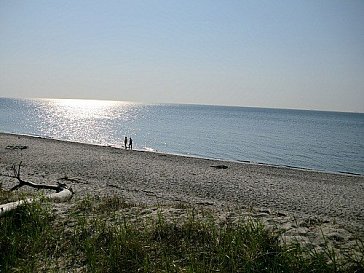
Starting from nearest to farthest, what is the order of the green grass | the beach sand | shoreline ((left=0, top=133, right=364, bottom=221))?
the green grass
the beach sand
shoreline ((left=0, top=133, right=364, bottom=221))

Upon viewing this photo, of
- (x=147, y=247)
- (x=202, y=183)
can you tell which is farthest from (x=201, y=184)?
(x=147, y=247)

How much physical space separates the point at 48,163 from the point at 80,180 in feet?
24.3

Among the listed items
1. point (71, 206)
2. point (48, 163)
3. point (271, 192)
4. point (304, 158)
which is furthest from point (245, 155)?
point (71, 206)

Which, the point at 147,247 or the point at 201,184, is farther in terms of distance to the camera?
the point at 201,184

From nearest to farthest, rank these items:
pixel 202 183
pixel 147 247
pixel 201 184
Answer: pixel 147 247 → pixel 201 184 → pixel 202 183

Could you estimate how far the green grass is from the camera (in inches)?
161

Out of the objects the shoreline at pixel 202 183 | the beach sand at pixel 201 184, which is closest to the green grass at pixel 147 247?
the beach sand at pixel 201 184

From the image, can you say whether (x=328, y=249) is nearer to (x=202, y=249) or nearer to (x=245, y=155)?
(x=202, y=249)

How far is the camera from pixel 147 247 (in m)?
4.76

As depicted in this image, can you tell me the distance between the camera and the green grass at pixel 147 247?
4.09 metres

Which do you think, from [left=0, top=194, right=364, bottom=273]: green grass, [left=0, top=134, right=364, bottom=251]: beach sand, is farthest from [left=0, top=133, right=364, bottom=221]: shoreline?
[left=0, top=194, right=364, bottom=273]: green grass

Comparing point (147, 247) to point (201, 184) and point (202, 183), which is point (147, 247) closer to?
point (201, 184)

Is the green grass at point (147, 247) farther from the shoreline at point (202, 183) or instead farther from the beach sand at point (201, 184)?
the shoreline at point (202, 183)

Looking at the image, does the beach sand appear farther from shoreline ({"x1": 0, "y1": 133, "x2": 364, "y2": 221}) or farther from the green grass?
the green grass
